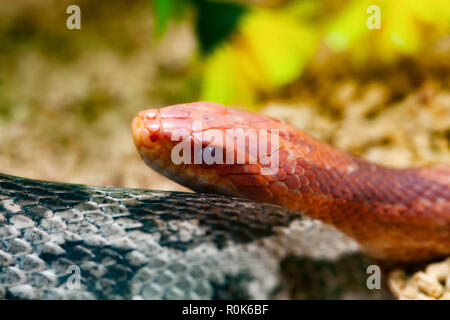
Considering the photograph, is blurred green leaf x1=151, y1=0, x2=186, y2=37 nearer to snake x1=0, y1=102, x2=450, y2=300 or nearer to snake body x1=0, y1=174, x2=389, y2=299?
snake x1=0, y1=102, x2=450, y2=300

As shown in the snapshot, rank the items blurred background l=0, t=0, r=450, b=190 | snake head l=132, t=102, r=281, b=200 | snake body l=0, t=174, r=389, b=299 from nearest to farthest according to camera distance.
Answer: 1. snake body l=0, t=174, r=389, b=299
2. snake head l=132, t=102, r=281, b=200
3. blurred background l=0, t=0, r=450, b=190

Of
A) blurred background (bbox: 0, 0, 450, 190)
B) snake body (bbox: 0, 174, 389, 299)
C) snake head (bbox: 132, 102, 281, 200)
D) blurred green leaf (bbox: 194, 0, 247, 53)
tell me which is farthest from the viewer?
blurred green leaf (bbox: 194, 0, 247, 53)

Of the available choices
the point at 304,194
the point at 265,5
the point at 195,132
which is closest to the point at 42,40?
the point at 265,5

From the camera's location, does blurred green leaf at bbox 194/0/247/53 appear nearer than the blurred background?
No

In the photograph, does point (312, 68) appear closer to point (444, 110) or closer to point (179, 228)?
point (444, 110)

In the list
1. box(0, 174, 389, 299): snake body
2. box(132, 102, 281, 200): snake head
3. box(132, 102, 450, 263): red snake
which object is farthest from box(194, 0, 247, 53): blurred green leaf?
box(0, 174, 389, 299): snake body

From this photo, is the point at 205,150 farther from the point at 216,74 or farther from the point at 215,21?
the point at 215,21
